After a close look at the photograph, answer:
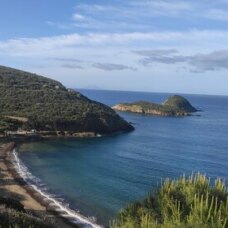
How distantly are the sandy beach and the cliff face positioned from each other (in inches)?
1384

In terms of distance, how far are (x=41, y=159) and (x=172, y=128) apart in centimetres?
6921

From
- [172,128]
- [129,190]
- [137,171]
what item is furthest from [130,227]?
[172,128]

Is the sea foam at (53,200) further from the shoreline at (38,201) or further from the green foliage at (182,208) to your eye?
the green foliage at (182,208)

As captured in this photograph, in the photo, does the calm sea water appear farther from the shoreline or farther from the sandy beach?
the sandy beach

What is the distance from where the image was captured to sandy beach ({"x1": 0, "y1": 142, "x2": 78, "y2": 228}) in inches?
1858

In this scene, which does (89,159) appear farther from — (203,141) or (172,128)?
(172,128)

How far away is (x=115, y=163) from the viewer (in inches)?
3206

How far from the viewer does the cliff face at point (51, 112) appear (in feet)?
375

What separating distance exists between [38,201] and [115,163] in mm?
29011

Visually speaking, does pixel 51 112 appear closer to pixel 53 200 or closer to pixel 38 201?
pixel 53 200

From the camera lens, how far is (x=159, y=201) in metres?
29.5

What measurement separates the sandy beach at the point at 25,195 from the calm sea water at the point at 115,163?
2.91m

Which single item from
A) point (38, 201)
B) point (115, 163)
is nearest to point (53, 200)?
point (38, 201)

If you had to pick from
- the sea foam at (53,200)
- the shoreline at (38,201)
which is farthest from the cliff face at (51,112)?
the sea foam at (53,200)
